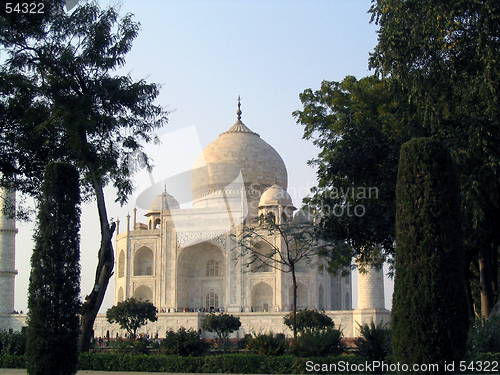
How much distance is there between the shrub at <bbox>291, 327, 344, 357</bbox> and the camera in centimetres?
1092

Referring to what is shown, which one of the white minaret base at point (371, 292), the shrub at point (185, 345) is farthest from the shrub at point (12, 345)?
the white minaret base at point (371, 292)

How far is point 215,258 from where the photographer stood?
1373 inches

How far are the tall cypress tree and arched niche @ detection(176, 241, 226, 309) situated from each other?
26.2m

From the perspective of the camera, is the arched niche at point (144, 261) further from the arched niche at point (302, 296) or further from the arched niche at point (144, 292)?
the arched niche at point (302, 296)

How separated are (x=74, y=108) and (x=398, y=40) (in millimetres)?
→ 7061

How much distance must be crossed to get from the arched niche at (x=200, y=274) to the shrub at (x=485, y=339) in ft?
78.9

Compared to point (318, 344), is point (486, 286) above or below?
above

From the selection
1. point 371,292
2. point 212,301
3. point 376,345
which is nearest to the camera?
point 376,345

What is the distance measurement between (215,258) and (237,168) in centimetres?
581

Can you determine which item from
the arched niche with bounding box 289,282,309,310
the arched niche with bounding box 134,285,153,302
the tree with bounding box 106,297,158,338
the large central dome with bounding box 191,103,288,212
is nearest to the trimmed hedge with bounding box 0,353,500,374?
the tree with bounding box 106,297,158,338

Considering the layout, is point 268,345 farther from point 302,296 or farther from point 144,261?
point 144,261

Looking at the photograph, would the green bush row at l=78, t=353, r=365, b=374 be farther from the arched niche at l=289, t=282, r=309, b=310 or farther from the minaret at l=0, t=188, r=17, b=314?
the arched niche at l=289, t=282, r=309, b=310

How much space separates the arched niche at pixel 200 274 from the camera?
33938 millimetres

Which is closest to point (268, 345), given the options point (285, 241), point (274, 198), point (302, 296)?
point (285, 241)
